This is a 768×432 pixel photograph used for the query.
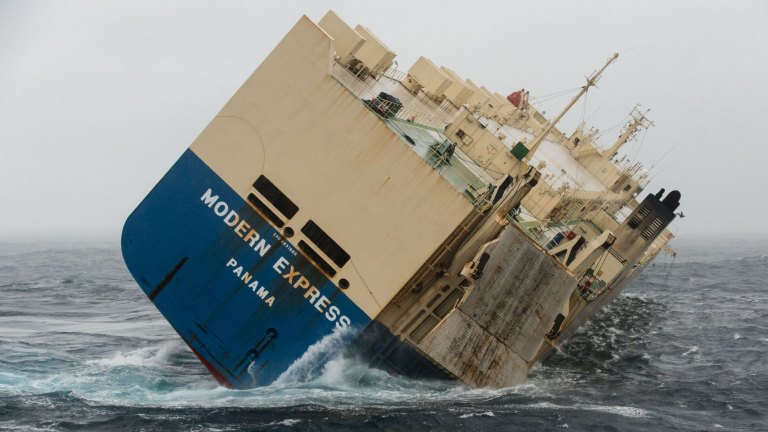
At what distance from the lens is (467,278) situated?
17.4 meters

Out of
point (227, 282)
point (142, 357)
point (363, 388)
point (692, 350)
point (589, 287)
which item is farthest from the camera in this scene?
point (692, 350)

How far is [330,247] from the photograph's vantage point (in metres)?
17.9

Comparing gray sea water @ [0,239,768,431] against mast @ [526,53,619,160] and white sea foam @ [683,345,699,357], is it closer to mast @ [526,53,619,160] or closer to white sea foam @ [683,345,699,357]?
white sea foam @ [683,345,699,357]

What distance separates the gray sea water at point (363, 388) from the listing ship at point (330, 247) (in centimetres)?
91

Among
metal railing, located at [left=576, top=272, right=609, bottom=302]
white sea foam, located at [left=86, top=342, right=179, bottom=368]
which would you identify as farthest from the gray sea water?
metal railing, located at [left=576, top=272, right=609, bottom=302]

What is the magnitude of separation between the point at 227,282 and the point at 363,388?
4143 millimetres

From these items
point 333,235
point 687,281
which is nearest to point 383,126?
point 333,235

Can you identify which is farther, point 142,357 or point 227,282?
point 142,357

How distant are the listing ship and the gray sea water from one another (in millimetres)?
908

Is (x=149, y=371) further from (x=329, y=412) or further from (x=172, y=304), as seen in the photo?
(x=329, y=412)

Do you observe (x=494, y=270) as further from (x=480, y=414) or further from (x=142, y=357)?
(x=142, y=357)

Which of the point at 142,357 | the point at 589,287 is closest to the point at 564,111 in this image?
the point at 589,287

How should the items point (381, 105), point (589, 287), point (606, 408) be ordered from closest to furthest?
point (606, 408) → point (381, 105) → point (589, 287)

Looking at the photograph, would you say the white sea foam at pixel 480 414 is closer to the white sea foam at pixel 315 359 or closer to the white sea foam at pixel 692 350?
the white sea foam at pixel 315 359
